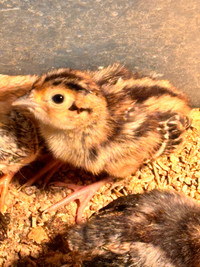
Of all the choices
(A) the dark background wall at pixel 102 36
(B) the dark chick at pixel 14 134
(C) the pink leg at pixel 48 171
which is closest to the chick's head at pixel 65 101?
(B) the dark chick at pixel 14 134

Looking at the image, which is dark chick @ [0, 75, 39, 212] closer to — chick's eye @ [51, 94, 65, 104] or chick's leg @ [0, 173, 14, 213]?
chick's leg @ [0, 173, 14, 213]

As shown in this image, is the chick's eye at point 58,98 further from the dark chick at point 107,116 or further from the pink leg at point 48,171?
the pink leg at point 48,171

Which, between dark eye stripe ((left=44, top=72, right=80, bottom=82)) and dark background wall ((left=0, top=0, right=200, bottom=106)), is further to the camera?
dark background wall ((left=0, top=0, right=200, bottom=106))

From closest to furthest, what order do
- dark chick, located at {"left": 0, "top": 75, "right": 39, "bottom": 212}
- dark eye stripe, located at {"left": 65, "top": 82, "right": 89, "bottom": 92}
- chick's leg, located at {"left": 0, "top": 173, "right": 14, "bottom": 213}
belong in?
1. dark eye stripe, located at {"left": 65, "top": 82, "right": 89, "bottom": 92}
2. dark chick, located at {"left": 0, "top": 75, "right": 39, "bottom": 212}
3. chick's leg, located at {"left": 0, "top": 173, "right": 14, "bottom": 213}

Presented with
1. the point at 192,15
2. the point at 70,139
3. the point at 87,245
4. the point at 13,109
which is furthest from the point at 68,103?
the point at 192,15

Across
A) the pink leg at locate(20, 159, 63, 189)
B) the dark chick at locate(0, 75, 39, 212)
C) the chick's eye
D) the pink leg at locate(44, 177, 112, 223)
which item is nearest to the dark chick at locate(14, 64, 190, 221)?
the chick's eye

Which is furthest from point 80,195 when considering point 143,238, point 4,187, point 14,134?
point 143,238

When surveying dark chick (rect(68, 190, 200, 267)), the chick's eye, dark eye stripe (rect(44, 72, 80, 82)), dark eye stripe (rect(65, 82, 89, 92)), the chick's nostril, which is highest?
dark eye stripe (rect(44, 72, 80, 82))

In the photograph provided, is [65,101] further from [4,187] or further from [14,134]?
[4,187]
